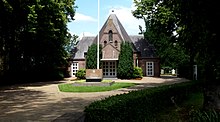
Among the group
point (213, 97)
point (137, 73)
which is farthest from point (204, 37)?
point (137, 73)

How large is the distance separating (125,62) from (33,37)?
15.2m

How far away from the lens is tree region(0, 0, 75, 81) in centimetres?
2531

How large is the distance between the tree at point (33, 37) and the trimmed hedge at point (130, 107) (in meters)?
14.8

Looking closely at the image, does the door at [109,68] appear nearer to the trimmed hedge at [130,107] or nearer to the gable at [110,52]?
the gable at [110,52]

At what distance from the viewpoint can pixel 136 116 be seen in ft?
28.4

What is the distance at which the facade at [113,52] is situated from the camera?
45.9 m

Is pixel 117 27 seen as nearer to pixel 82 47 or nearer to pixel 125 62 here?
pixel 125 62

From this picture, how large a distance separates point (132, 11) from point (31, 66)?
15.8m

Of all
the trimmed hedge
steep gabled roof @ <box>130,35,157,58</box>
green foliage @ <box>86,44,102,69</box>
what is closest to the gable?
green foliage @ <box>86,44,102,69</box>

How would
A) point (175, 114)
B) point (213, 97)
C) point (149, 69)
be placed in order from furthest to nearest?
point (149, 69) < point (175, 114) < point (213, 97)

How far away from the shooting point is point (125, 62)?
43.8 metres

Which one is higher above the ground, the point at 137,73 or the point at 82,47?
the point at 82,47

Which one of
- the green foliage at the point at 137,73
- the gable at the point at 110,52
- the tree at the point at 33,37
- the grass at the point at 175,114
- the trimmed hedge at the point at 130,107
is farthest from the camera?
the gable at the point at 110,52

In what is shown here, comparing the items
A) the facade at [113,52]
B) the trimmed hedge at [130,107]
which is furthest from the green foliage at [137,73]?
the trimmed hedge at [130,107]
